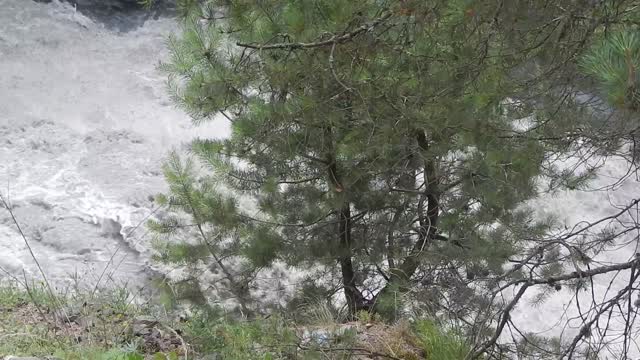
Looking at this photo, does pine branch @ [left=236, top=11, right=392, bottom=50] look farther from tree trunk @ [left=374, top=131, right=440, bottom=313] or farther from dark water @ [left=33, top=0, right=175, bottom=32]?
dark water @ [left=33, top=0, right=175, bottom=32]

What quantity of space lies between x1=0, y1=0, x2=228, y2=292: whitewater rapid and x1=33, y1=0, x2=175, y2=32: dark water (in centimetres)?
3

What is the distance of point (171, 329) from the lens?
119 inches

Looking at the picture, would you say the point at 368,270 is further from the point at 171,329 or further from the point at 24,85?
the point at 24,85

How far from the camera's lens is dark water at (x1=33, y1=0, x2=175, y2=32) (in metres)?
8.56

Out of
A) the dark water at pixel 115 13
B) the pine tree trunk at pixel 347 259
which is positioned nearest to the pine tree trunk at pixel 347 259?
the pine tree trunk at pixel 347 259

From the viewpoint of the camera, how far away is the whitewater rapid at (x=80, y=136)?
6684 mm

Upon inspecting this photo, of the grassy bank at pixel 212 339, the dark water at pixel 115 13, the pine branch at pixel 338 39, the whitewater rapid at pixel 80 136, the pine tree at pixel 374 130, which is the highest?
the dark water at pixel 115 13

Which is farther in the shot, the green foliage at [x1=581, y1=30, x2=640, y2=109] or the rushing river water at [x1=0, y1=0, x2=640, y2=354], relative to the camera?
the rushing river water at [x1=0, y1=0, x2=640, y2=354]

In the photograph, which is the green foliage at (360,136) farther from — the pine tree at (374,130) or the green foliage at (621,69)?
the green foliage at (621,69)

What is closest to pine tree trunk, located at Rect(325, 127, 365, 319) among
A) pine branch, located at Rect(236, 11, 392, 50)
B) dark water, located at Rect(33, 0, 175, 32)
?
pine branch, located at Rect(236, 11, 392, 50)

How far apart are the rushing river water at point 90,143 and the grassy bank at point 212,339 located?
3068 mm

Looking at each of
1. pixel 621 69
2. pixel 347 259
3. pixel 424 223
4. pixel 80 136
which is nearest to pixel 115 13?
pixel 80 136

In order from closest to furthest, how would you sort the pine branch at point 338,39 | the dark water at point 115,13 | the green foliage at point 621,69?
the green foliage at point 621,69 → the pine branch at point 338,39 → the dark water at point 115,13

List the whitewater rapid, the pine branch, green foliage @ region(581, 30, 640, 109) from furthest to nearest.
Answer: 1. the whitewater rapid
2. the pine branch
3. green foliage @ region(581, 30, 640, 109)
